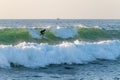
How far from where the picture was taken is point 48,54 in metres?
20.3

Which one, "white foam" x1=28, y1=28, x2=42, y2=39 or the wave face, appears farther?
"white foam" x1=28, y1=28, x2=42, y2=39

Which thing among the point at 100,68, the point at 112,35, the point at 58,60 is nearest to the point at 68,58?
the point at 58,60

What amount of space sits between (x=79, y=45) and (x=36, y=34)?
816 centimetres

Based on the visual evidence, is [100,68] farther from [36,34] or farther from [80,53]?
[36,34]

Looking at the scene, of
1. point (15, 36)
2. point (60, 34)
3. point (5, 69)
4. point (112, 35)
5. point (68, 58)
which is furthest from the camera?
point (112, 35)

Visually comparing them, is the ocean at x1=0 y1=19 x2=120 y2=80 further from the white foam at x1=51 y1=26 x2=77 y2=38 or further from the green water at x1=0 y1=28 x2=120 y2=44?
the white foam at x1=51 y1=26 x2=77 y2=38

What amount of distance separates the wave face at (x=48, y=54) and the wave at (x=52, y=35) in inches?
254

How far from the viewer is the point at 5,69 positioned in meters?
17.7

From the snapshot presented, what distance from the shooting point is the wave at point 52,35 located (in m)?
29.2

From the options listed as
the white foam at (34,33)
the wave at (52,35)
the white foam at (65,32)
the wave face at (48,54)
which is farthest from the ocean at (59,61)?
the white foam at (65,32)

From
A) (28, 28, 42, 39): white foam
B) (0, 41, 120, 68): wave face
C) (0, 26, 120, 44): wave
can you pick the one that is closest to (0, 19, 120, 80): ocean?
(0, 41, 120, 68): wave face

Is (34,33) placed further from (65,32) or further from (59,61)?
(59,61)

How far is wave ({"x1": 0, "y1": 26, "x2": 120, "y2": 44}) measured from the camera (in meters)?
29.2

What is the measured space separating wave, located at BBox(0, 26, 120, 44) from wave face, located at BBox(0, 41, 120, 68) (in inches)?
254
